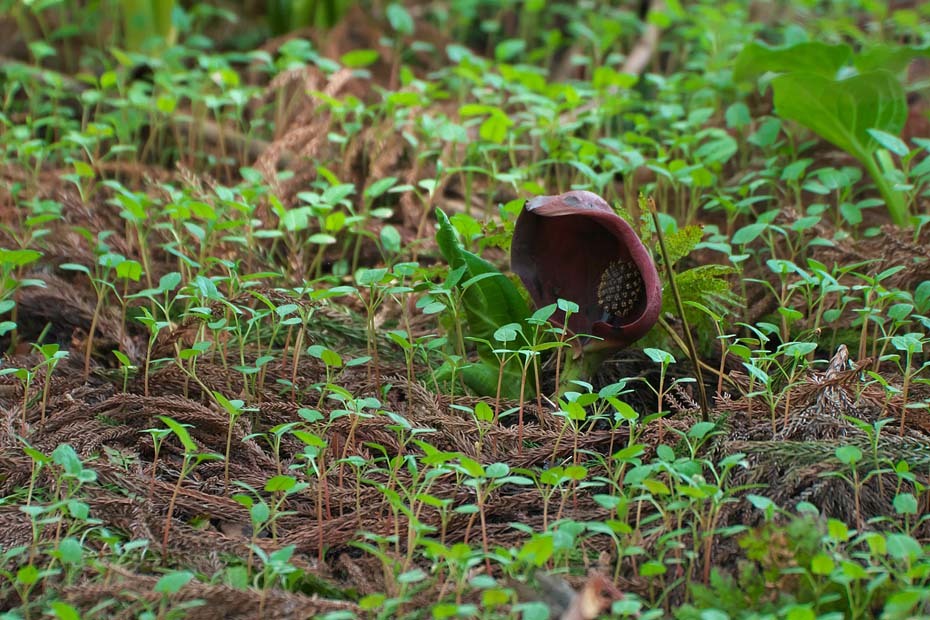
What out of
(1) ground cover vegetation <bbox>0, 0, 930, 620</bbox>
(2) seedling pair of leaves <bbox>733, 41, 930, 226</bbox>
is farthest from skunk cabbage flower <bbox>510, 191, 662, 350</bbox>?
(2) seedling pair of leaves <bbox>733, 41, 930, 226</bbox>

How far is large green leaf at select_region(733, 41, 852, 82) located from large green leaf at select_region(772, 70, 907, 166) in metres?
0.14

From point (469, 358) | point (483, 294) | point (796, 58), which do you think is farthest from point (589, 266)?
point (796, 58)

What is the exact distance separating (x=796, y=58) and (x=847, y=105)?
0.27 meters

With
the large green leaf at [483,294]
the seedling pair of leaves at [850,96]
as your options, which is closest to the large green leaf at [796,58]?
the seedling pair of leaves at [850,96]

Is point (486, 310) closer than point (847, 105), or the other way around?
point (486, 310)

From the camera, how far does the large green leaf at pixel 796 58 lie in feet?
8.87

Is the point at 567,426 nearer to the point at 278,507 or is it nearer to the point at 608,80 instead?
the point at 278,507

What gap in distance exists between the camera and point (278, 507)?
1.68 meters

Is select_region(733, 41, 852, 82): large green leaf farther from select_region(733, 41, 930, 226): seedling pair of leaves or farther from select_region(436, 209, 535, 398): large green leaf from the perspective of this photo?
select_region(436, 209, 535, 398): large green leaf

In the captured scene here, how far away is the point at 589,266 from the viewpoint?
2.04 meters

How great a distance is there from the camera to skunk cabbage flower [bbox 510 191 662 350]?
1.90m

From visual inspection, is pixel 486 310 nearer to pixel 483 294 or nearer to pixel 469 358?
pixel 483 294

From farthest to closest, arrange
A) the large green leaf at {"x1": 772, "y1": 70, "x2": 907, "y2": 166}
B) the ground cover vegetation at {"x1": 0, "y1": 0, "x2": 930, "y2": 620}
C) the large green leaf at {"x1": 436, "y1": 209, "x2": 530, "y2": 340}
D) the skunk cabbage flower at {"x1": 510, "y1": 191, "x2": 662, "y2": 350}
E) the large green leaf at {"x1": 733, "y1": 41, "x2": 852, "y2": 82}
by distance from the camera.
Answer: the large green leaf at {"x1": 733, "y1": 41, "x2": 852, "y2": 82} < the large green leaf at {"x1": 772, "y1": 70, "x2": 907, "y2": 166} < the large green leaf at {"x1": 436, "y1": 209, "x2": 530, "y2": 340} < the skunk cabbage flower at {"x1": 510, "y1": 191, "x2": 662, "y2": 350} < the ground cover vegetation at {"x1": 0, "y1": 0, "x2": 930, "y2": 620}

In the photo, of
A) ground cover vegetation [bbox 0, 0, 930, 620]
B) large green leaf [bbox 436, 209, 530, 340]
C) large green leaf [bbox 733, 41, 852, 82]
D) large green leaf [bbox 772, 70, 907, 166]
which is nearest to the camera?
ground cover vegetation [bbox 0, 0, 930, 620]
